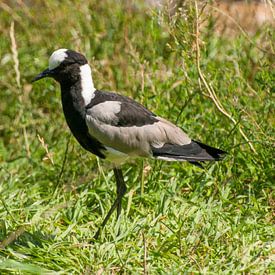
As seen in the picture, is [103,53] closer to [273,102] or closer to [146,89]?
[146,89]

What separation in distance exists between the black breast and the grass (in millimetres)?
438

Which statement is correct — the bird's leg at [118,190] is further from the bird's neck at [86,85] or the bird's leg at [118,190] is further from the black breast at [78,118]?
the bird's neck at [86,85]

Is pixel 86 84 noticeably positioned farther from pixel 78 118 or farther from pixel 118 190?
pixel 118 190

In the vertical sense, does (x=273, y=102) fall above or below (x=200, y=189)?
above

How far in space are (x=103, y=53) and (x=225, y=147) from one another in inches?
74.8

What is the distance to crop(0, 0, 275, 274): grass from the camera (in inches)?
174

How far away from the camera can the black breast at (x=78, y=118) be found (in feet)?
15.5

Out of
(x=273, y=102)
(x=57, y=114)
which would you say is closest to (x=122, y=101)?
(x=273, y=102)

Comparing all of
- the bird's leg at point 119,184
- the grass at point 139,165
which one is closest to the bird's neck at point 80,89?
the bird's leg at point 119,184

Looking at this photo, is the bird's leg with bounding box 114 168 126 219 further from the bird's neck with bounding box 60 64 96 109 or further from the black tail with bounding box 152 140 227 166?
the bird's neck with bounding box 60 64 96 109

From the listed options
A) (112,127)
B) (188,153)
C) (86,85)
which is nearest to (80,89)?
(86,85)

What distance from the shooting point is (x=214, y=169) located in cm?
543

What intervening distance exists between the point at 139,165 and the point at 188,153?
24.1 inches

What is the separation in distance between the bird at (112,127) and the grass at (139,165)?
317 mm
